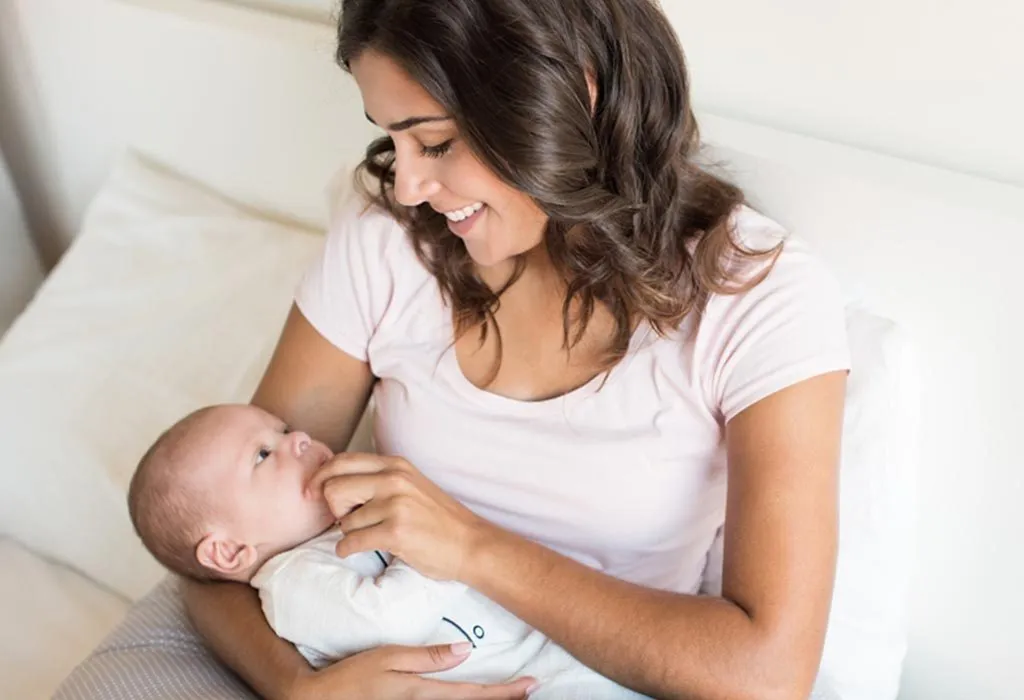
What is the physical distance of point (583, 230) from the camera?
1006 mm

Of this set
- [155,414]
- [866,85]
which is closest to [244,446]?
[155,414]

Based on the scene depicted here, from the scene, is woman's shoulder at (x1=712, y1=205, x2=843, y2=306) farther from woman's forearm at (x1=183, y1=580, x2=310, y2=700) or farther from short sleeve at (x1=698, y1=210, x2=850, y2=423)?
woman's forearm at (x1=183, y1=580, x2=310, y2=700)

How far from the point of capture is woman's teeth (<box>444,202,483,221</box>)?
980 mm

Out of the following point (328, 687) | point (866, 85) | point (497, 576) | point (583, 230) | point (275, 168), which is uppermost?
point (866, 85)

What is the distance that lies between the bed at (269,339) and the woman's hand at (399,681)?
16cm

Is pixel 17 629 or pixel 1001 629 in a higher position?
pixel 1001 629

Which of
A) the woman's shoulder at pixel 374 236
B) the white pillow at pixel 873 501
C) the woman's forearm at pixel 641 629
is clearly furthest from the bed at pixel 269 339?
the woman's shoulder at pixel 374 236

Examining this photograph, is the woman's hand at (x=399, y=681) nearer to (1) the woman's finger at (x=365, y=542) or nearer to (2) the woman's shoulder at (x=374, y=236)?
(1) the woman's finger at (x=365, y=542)

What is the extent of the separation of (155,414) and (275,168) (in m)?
0.48

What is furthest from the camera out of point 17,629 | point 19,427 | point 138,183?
point 138,183

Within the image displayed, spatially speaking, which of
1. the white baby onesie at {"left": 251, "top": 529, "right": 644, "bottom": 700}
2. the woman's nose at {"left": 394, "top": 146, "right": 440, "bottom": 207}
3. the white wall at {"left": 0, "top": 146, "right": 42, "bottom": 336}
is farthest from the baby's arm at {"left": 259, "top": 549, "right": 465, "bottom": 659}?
the white wall at {"left": 0, "top": 146, "right": 42, "bottom": 336}

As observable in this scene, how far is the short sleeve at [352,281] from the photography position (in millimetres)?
1183

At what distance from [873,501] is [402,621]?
21.8 inches

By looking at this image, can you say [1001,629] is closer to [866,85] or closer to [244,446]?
[866,85]
